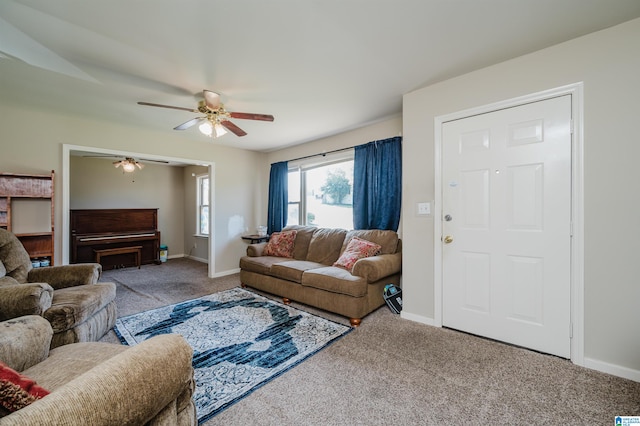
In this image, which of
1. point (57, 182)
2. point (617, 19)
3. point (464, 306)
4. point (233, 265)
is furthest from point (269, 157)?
point (617, 19)

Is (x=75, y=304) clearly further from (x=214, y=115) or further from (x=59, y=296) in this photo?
(x=214, y=115)

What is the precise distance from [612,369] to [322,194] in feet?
12.0

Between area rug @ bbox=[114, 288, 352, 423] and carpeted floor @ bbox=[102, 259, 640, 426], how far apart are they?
126 mm

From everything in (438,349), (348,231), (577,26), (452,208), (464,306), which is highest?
(577,26)

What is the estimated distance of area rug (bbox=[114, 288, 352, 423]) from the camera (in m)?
1.79

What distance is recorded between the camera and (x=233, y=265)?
16.8 ft

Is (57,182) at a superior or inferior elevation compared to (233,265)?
superior

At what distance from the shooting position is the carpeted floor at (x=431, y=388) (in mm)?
1504

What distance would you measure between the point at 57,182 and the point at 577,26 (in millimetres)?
5267

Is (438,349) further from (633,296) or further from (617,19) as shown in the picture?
(617,19)

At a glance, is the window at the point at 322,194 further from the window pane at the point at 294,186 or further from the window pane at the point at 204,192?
the window pane at the point at 204,192

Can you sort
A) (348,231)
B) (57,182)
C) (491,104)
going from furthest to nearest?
(348,231) → (57,182) → (491,104)

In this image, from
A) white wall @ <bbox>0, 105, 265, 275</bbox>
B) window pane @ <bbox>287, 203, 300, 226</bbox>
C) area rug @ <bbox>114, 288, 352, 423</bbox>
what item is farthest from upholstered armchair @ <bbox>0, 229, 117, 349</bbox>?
window pane @ <bbox>287, 203, 300, 226</bbox>

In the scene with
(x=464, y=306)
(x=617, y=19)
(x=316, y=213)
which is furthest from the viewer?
(x=316, y=213)
